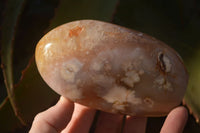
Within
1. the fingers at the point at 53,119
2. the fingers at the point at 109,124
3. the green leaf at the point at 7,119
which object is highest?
the fingers at the point at 53,119

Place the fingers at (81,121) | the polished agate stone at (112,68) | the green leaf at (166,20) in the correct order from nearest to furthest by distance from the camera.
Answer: the polished agate stone at (112,68) → the fingers at (81,121) → the green leaf at (166,20)

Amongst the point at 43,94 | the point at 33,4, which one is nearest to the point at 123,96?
the point at 43,94

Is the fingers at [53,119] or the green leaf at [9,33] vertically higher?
the green leaf at [9,33]

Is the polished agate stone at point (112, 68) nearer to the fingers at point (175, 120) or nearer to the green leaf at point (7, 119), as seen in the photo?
the fingers at point (175, 120)

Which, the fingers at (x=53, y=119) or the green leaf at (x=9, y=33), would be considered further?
the green leaf at (x=9, y=33)

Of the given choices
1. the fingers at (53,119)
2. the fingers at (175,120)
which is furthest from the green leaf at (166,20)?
the fingers at (53,119)

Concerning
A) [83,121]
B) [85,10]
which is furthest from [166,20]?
[83,121]

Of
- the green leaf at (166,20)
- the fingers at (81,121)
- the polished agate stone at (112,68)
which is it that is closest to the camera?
the polished agate stone at (112,68)
